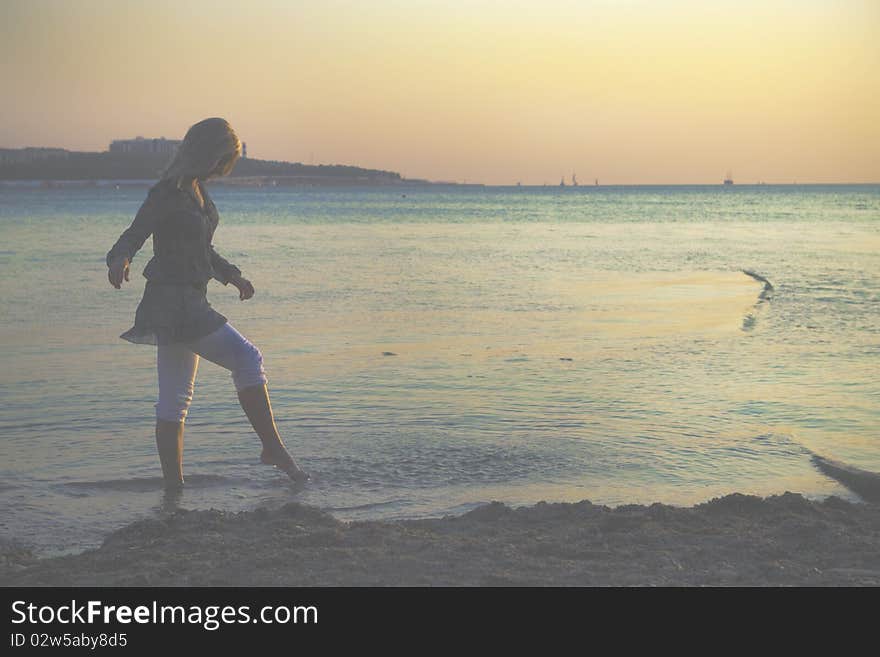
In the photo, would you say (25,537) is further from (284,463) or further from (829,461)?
(829,461)

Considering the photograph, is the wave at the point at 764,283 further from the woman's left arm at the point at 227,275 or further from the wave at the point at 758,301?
the woman's left arm at the point at 227,275

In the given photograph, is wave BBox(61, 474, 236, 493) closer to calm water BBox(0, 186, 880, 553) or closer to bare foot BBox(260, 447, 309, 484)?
calm water BBox(0, 186, 880, 553)

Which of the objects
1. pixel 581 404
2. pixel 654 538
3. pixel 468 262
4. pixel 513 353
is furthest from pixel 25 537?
pixel 468 262

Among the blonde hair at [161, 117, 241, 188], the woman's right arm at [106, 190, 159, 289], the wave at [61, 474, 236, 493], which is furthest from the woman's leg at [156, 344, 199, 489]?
the blonde hair at [161, 117, 241, 188]

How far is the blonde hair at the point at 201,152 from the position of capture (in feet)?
15.5

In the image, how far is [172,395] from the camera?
4.99 meters

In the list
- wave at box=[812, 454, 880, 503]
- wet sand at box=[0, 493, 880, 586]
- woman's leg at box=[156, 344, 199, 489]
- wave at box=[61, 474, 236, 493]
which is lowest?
wave at box=[61, 474, 236, 493]

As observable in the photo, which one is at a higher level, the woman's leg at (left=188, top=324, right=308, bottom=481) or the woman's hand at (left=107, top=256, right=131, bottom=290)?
the woman's hand at (left=107, top=256, right=131, bottom=290)

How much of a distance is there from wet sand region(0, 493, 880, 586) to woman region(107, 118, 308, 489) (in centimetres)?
75

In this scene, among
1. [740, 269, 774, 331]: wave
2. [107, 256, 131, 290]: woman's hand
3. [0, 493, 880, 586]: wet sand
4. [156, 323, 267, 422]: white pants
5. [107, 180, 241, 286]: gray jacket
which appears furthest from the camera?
[740, 269, 774, 331]: wave

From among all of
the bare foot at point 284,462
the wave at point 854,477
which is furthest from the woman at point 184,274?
the wave at point 854,477

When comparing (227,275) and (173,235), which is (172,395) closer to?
(227,275)

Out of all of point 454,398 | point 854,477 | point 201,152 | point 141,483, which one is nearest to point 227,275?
point 201,152

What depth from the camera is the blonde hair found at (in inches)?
185
